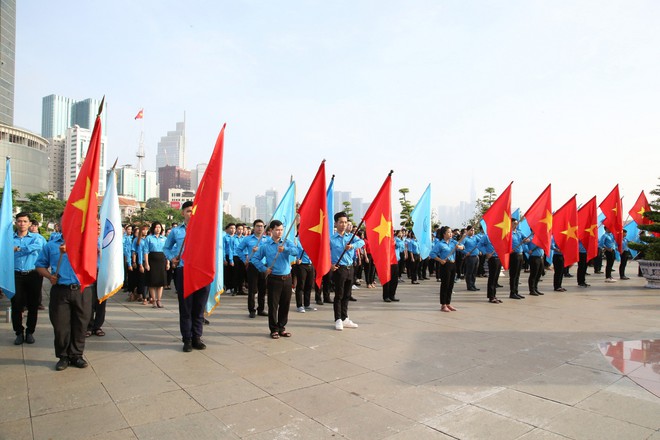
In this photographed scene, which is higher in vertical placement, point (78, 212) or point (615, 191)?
point (615, 191)

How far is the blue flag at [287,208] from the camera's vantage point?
32.5 feet

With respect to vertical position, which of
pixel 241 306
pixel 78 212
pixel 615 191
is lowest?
pixel 241 306

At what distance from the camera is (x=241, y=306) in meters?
9.27

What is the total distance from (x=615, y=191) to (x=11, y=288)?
15389 millimetres

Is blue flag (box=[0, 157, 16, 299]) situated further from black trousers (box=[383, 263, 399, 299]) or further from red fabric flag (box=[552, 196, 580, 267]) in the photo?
red fabric flag (box=[552, 196, 580, 267])

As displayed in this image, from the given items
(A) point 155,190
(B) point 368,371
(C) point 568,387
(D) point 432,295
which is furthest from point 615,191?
(A) point 155,190

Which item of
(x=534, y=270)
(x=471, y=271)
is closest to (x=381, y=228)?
(x=534, y=270)

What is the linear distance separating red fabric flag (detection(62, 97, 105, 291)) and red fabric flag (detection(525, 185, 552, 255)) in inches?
370

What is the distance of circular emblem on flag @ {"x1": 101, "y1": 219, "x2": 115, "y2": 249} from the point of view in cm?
588

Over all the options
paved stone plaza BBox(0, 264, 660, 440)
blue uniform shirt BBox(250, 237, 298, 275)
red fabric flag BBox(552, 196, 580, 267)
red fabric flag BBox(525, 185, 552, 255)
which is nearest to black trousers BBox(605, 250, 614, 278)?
red fabric flag BBox(552, 196, 580, 267)

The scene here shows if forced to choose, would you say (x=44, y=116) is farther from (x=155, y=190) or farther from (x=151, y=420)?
(x=151, y=420)

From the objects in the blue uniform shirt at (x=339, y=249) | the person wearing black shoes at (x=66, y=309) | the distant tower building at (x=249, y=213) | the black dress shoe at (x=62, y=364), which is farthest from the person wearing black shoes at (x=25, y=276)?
the distant tower building at (x=249, y=213)

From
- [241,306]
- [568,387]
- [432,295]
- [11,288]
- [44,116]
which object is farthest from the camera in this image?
[44,116]

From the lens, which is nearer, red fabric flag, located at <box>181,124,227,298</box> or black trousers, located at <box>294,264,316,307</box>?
red fabric flag, located at <box>181,124,227,298</box>
